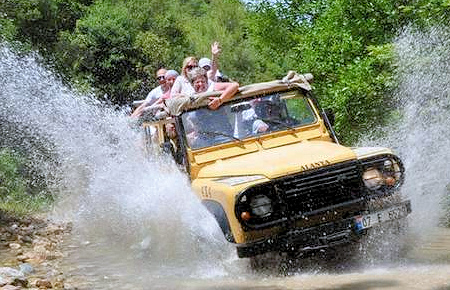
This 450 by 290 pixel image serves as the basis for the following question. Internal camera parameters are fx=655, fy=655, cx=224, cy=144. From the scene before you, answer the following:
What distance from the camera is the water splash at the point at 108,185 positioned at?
22.7ft

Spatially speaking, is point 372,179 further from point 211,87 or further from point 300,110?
point 211,87

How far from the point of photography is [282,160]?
19.8 feet

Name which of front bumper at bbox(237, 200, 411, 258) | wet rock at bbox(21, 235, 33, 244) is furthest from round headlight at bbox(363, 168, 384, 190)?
wet rock at bbox(21, 235, 33, 244)

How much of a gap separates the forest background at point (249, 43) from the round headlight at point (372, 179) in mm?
2933

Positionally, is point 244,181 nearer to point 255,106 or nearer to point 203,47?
point 255,106

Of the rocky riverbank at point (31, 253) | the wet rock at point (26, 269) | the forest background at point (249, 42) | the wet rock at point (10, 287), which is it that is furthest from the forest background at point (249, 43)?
the wet rock at point (10, 287)

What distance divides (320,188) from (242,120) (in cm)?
147

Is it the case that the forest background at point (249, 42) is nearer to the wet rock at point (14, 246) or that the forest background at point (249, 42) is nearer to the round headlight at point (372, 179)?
the round headlight at point (372, 179)

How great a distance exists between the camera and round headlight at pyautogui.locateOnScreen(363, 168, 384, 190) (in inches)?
242

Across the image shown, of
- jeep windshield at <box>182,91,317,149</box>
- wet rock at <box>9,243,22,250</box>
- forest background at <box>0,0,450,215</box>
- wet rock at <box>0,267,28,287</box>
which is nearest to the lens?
wet rock at <box>0,267,28,287</box>

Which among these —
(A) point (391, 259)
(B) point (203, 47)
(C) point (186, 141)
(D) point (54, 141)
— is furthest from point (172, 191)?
(B) point (203, 47)

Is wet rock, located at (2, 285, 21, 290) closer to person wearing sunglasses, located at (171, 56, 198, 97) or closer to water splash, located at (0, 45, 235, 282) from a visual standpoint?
water splash, located at (0, 45, 235, 282)

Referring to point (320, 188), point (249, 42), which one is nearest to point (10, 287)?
point (320, 188)

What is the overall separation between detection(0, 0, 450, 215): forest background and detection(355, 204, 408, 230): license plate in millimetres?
3204
